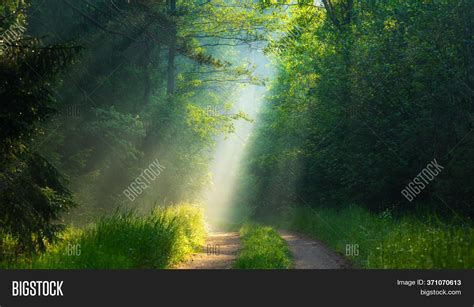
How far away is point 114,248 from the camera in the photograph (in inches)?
467

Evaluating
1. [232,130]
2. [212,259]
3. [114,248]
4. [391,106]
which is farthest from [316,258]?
[232,130]

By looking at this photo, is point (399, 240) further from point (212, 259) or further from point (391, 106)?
point (391, 106)

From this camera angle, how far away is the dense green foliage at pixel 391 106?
51.6 ft

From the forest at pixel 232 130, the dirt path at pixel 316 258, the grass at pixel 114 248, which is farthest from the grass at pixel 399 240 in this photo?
the grass at pixel 114 248

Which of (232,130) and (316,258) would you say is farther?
(232,130)

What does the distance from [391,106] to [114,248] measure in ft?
38.3

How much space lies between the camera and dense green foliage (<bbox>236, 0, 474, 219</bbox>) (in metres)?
15.7

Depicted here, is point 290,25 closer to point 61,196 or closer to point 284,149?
point 284,149

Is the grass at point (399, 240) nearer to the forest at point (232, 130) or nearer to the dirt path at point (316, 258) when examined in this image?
the forest at point (232, 130)

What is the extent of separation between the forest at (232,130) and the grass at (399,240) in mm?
65

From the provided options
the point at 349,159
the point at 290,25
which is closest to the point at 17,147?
the point at 349,159

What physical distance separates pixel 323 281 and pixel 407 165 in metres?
10.6

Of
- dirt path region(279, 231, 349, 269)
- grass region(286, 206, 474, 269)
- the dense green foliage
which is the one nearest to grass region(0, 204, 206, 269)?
dirt path region(279, 231, 349, 269)

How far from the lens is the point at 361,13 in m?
A: 24.0
